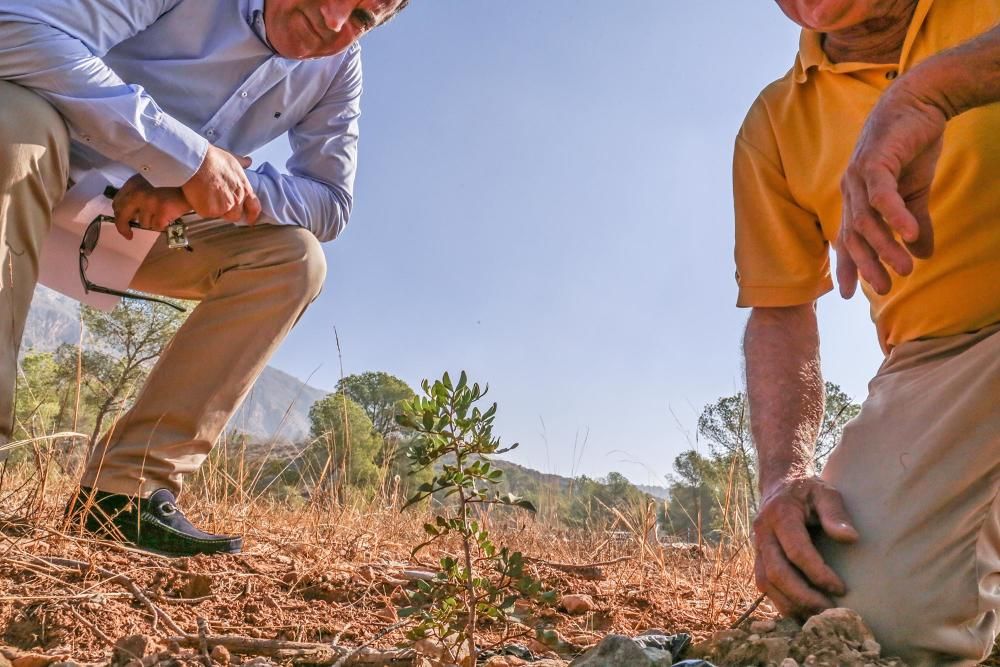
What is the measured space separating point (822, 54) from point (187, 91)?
208 cm

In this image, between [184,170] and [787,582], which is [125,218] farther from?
[787,582]

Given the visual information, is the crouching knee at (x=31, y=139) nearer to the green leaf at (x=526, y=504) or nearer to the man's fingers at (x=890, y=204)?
the green leaf at (x=526, y=504)

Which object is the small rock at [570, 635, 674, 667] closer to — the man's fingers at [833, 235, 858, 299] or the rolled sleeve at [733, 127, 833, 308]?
the man's fingers at [833, 235, 858, 299]

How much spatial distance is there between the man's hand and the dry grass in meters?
0.87

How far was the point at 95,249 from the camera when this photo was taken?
2.66 metres

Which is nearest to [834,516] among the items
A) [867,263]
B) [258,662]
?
[867,263]

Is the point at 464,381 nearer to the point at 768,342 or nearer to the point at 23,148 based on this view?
the point at 768,342

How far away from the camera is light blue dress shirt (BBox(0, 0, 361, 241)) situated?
90.1 inches

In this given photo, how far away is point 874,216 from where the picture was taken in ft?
4.42

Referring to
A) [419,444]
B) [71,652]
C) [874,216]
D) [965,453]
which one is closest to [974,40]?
[874,216]

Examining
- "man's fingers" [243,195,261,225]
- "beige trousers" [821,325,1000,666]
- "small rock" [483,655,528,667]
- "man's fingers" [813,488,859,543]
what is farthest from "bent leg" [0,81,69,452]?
"beige trousers" [821,325,1000,666]

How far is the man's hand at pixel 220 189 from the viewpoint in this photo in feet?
8.07

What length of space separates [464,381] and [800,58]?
1.70m

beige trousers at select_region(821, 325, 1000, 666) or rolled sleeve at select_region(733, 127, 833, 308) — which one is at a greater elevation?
rolled sleeve at select_region(733, 127, 833, 308)
